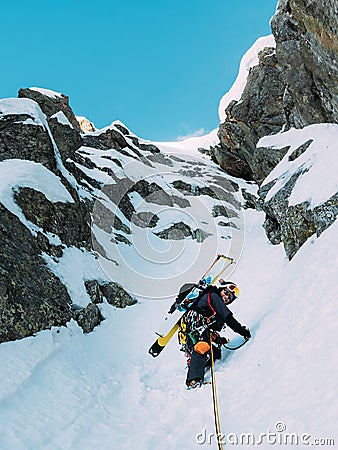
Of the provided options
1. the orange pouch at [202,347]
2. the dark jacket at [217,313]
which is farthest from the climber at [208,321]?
the orange pouch at [202,347]

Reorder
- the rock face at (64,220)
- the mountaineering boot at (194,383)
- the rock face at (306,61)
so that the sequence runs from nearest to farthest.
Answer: the mountaineering boot at (194,383) → the rock face at (64,220) → the rock face at (306,61)

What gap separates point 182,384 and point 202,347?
1.17 m

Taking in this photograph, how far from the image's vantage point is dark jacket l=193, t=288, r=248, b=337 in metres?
7.55

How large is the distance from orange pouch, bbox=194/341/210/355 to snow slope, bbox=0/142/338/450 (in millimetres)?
564

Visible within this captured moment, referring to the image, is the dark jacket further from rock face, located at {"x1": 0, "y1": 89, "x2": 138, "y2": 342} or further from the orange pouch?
rock face, located at {"x1": 0, "y1": 89, "x2": 138, "y2": 342}

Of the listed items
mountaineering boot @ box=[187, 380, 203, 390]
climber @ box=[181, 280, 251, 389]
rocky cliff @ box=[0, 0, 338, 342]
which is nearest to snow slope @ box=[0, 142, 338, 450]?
mountaineering boot @ box=[187, 380, 203, 390]

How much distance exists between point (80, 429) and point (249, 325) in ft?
16.4

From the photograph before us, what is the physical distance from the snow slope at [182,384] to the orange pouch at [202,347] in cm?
56

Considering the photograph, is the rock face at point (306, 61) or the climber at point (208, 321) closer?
the climber at point (208, 321)

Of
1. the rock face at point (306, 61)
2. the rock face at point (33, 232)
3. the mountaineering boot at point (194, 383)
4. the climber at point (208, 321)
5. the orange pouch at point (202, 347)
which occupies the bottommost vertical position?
the mountaineering boot at point (194, 383)

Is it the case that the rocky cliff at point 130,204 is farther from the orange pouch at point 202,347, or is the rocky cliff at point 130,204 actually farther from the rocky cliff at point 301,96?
the orange pouch at point 202,347

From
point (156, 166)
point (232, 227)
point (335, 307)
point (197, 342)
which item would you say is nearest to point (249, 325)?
point (197, 342)

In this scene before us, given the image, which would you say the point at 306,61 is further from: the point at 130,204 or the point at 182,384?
the point at 130,204

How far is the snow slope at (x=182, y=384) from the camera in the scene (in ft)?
14.7
